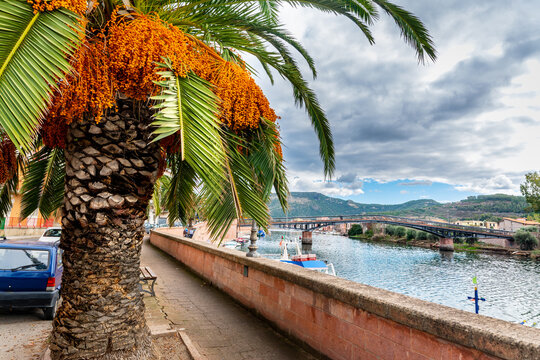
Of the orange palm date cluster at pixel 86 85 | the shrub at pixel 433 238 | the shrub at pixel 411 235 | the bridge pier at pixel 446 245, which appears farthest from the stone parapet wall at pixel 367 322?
the shrub at pixel 411 235

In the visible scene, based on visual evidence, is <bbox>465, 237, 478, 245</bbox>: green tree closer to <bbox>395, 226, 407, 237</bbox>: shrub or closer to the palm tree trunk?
<bbox>395, 226, 407, 237</bbox>: shrub

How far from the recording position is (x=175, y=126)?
254 centimetres

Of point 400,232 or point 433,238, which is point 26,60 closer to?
point 433,238

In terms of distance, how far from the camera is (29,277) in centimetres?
592

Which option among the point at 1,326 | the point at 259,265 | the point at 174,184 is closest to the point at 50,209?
the point at 1,326

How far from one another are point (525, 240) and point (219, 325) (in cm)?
6483

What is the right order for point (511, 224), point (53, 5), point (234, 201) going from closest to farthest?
point (53, 5)
point (234, 201)
point (511, 224)

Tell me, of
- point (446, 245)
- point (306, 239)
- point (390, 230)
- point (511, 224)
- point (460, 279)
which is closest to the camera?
point (460, 279)

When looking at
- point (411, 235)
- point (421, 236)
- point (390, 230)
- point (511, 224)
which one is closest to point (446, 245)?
point (421, 236)

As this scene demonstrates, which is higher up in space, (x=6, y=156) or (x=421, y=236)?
(x=6, y=156)

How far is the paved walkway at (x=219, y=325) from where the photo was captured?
440cm

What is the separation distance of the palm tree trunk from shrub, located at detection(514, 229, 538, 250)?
6669cm

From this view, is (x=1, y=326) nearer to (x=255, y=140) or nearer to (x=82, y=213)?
(x=82, y=213)

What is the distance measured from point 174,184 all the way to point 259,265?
1.99 meters
